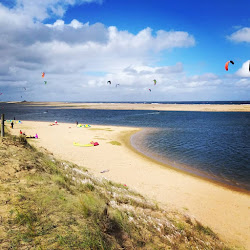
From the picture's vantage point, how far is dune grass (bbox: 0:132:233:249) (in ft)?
11.9

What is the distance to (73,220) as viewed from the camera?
166 inches

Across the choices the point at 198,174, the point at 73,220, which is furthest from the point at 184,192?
the point at 73,220

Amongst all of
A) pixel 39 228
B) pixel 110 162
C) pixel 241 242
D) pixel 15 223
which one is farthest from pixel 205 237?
pixel 110 162

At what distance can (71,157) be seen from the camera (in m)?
16.0

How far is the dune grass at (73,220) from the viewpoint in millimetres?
3613

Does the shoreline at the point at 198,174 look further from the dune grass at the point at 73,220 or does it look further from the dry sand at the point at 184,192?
the dune grass at the point at 73,220

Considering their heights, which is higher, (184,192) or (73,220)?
(73,220)

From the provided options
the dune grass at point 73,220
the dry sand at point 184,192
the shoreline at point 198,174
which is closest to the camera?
the dune grass at point 73,220

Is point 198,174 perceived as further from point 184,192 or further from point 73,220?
point 73,220

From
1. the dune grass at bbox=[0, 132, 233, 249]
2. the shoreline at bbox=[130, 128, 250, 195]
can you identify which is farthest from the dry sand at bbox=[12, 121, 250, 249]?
the dune grass at bbox=[0, 132, 233, 249]

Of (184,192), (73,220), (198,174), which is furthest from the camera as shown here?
(198,174)

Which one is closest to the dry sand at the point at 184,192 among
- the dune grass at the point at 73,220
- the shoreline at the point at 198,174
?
the shoreline at the point at 198,174

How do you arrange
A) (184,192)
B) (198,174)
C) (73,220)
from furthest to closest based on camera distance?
(198,174) → (184,192) → (73,220)

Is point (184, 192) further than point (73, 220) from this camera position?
Yes
